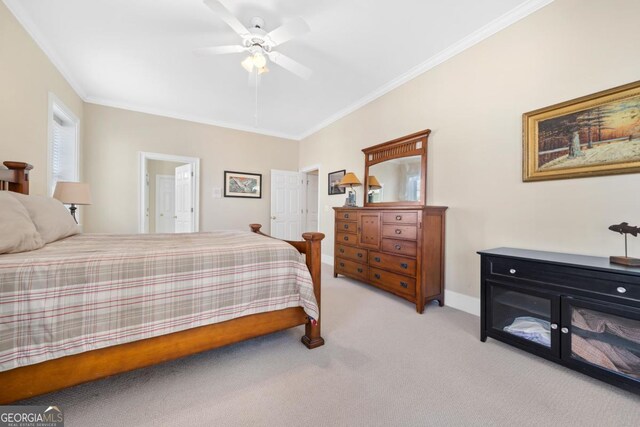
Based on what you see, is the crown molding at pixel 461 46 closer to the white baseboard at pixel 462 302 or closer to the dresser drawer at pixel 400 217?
the dresser drawer at pixel 400 217

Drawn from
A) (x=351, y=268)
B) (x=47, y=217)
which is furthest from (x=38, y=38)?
(x=351, y=268)

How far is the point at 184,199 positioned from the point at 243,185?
1156 millimetres

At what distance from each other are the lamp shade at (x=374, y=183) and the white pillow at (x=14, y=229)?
338 centimetres

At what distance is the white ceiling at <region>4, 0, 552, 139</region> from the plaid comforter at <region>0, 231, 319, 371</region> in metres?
2.17

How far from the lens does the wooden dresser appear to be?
253cm

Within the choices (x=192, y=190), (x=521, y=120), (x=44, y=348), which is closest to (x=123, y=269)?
(x=44, y=348)

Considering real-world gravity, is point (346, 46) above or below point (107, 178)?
above

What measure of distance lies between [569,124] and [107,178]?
19.3 feet

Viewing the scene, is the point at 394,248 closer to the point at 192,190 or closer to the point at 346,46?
the point at 346,46

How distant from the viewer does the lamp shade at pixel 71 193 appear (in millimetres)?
2744

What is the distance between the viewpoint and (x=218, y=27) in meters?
2.41

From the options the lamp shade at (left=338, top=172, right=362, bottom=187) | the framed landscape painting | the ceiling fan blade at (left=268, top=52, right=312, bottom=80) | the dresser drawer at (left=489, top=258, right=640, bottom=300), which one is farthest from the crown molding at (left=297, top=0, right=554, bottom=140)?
the dresser drawer at (left=489, top=258, right=640, bottom=300)

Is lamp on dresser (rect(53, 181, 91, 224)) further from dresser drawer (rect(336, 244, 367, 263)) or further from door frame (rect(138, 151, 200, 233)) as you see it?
dresser drawer (rect(336, 244, 367, 263))

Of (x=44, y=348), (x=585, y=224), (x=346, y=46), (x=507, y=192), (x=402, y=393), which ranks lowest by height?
(x=402, y=393)
